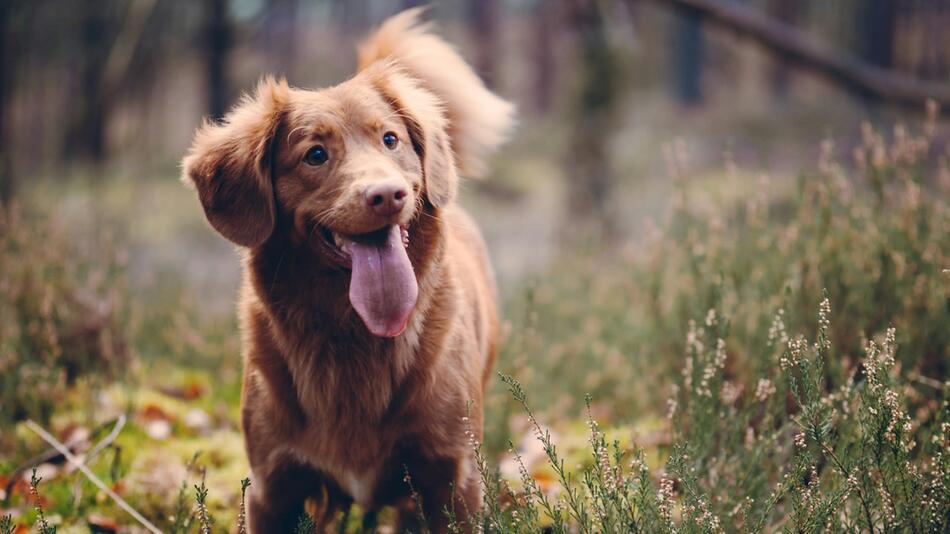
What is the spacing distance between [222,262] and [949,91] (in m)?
7.89

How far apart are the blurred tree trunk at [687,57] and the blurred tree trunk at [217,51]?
1232 cm

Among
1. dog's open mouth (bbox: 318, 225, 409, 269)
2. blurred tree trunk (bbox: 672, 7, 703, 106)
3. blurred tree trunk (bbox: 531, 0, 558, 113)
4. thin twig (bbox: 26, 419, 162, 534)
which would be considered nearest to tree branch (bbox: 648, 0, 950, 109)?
dog's open mouth (bbox: 318, 225, 409, 269)

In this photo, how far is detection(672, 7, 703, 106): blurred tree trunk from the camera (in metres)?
21.5

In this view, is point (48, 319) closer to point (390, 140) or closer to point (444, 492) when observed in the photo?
point (390, 140)

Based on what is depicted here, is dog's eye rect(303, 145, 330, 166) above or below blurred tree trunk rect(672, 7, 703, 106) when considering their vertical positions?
below

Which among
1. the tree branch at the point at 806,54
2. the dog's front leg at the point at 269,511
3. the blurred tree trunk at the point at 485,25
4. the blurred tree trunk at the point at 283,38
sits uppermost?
the blurred tree trunk at the point at 485,25

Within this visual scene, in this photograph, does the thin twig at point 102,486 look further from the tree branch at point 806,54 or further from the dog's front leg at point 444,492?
the tree branch at point 806,54

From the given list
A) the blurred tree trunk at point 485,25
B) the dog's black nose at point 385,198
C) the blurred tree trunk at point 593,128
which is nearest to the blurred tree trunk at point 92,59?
the blurred tree trunk at point 593,128

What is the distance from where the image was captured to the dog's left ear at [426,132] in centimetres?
265

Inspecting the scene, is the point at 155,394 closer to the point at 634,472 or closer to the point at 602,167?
the point at 634,472

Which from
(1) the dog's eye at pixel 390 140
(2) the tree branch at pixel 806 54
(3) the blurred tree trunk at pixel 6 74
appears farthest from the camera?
(3) the blurred tree trunk at pixel 6 74

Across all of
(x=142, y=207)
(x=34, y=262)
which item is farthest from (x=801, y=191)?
(x=142, y=207)

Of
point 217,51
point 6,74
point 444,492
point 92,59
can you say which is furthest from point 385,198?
point 92,59

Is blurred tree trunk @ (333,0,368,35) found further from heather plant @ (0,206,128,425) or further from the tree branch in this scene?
heather plant @ (0,206,128,425)
